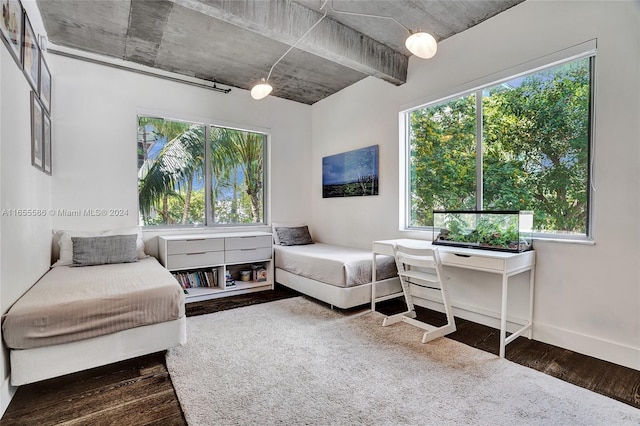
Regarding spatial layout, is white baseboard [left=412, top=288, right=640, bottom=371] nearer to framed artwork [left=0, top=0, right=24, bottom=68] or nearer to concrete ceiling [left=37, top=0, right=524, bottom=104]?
concrete ceiling [left=37, top=0, right=524, bottom=104]

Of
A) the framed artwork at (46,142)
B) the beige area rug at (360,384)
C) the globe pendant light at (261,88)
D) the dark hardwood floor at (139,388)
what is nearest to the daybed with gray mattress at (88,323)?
the dark hardwood floor at (139,388)

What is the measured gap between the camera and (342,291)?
3.05 m

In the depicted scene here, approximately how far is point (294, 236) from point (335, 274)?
1498 millimetres

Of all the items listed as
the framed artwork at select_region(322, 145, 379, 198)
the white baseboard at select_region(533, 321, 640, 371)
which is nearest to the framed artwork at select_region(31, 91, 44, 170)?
the framed artwork at select_region(322, 145, 379, 198)

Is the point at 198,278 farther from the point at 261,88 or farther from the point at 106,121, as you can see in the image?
the point at 261,88

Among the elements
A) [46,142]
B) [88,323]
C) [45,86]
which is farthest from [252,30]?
[88,323]

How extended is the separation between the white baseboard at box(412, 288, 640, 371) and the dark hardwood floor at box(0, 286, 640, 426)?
0.05m

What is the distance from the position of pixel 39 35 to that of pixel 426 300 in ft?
14.5

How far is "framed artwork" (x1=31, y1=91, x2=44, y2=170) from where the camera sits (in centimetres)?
235

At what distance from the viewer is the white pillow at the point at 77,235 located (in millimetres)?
3020

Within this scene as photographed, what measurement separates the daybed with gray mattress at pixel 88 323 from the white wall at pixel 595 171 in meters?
2.65

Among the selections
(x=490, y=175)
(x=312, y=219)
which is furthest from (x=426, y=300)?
(x=312, y=219)

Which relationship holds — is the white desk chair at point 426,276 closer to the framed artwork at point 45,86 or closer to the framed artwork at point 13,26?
the framed artwork at point 13,26

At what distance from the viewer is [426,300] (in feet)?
11.1
